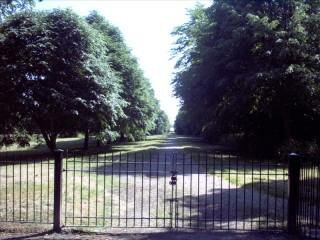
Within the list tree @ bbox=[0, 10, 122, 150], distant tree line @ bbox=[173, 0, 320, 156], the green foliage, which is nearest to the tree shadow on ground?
distant tree line @ bbox=[173, 0, 320, 156]

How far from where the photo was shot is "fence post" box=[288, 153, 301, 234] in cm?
853

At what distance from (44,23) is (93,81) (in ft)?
16.0

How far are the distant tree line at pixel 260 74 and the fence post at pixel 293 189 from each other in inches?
663

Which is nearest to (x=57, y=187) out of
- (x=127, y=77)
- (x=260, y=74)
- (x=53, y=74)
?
(x=260, y=74)

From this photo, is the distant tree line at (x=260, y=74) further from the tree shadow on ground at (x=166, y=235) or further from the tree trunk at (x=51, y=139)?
A: the tree shadow on ground at (x=166, y=235)

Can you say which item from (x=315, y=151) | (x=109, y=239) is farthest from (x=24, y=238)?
(x=315, y=151)

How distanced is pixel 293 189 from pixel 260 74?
18.2 m

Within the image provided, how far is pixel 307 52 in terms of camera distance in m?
27.5

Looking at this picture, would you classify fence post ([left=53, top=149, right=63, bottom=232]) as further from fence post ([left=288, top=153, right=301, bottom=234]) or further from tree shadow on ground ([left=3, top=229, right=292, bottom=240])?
fence post ([left=288, top=153, right=301, bottom=234])

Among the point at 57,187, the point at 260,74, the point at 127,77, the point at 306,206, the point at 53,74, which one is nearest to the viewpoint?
the point at 57,187

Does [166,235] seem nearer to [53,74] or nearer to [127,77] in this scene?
[53,74]

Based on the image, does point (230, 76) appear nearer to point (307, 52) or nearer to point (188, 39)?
point (307, 52)

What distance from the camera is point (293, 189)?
8.56 meters

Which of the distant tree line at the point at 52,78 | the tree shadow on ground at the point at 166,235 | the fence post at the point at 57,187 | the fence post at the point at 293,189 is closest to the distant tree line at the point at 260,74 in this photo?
the distant tree line at the point at 52,78
